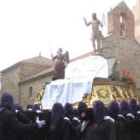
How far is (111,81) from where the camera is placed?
1293cm

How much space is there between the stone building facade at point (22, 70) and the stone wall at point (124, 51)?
11797 millimetres

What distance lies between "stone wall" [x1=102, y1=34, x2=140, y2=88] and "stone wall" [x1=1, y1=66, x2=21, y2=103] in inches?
534

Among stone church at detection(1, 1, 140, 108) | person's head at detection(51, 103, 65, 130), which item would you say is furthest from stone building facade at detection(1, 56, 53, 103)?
person's head at detection(51, 103, 65, 130)

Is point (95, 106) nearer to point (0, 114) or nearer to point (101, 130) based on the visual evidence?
point (101, 130)

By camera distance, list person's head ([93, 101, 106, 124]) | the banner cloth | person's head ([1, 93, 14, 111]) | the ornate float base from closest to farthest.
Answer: person's head ([1, 93, 14, 111]) < person's head ([93, 101, 106, 124]) < the ornate float base < the banner cloth

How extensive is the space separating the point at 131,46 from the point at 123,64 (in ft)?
6.26

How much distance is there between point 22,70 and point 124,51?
13291mm

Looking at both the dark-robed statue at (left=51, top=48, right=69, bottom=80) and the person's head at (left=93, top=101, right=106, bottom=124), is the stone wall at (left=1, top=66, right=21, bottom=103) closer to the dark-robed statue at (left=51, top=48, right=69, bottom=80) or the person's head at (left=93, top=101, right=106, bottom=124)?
the dark-robed statue at (left=51, top=48, right=69, bottom=80)

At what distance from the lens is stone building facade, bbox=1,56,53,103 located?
112 ft

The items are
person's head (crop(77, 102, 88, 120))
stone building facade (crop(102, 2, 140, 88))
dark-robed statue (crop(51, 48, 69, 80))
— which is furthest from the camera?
stone building facade (crop(102, 2, 140, 88))

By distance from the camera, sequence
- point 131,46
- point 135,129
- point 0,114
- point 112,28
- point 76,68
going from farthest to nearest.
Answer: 1. point 131,46
2. point 112,28
3. point 76,68
4. point 135,129
5. point 0,114

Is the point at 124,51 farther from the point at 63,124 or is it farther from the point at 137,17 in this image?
the point at 137,17

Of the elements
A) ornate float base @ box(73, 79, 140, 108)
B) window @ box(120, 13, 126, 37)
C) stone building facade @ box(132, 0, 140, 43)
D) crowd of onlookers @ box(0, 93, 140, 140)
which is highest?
stone building facade @ box(132, 0, 140, 43)

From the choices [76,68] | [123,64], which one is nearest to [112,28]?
[123,64]
